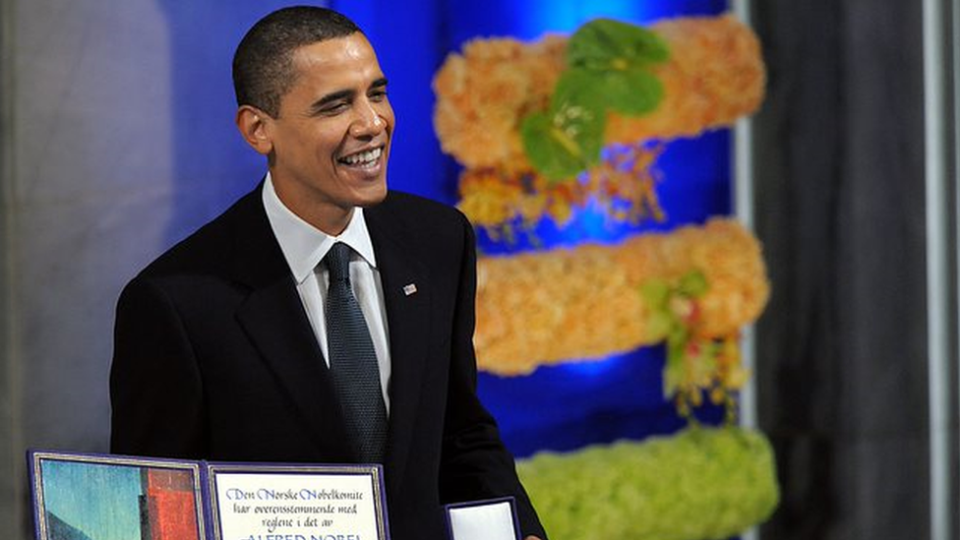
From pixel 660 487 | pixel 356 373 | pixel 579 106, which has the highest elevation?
pixel 579 106

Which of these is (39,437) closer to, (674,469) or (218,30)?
(218,30)

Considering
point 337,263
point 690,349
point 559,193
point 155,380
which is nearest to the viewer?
point 155,380

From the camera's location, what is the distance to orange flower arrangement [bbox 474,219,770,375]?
4574 millimetres

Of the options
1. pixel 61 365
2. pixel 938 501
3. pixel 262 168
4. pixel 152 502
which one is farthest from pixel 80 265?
pixel 938 501

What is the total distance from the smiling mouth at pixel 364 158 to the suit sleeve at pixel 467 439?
0.96 ft

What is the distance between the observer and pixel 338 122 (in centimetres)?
216

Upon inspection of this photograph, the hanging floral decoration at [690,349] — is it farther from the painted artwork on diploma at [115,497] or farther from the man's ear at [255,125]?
the painted artwork on diploma at [115,497]

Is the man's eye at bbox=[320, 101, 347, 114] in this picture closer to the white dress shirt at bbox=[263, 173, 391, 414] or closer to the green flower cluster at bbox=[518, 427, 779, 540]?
the white dress shirt at bbox=[263, 173, 391, 414]

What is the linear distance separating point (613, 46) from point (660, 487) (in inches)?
49.3

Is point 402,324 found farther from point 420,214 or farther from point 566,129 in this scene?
point 566,129

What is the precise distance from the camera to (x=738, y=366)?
17.4 ft

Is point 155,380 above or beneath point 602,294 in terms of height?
above

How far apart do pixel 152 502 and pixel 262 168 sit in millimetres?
2023

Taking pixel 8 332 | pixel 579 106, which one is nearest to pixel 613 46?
pixel 579 106
